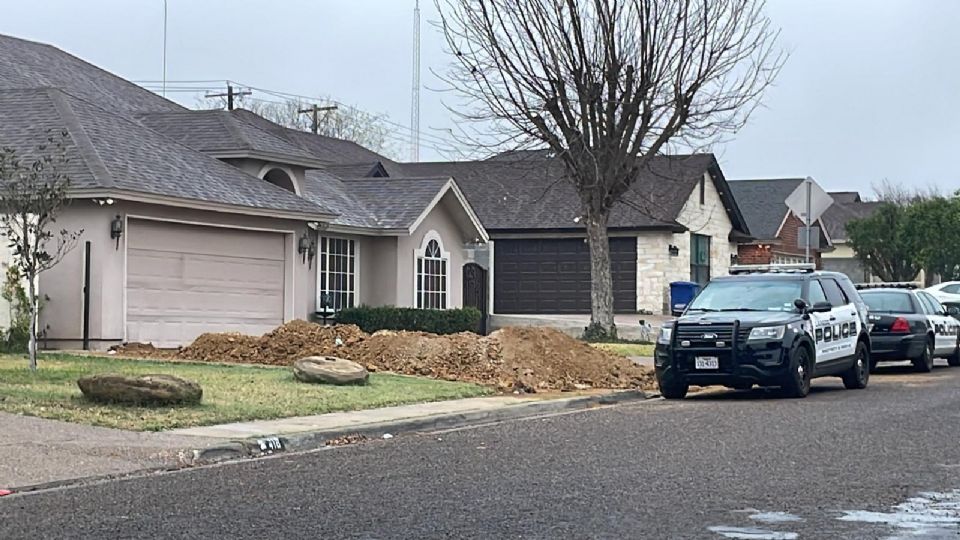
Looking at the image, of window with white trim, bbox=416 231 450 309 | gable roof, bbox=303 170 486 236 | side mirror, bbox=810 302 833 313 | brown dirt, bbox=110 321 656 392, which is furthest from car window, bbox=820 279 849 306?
window with white trim, bbox=416 231 450 309

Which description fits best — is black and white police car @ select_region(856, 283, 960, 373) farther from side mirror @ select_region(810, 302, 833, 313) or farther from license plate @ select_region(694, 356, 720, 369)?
license plate @ select_region(694, 356, 720, 369)

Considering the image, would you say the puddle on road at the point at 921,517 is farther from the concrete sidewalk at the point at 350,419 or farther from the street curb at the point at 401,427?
the concrete sidewalk at the point at 350,419

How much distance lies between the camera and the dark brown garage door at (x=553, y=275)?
4175 centimetres

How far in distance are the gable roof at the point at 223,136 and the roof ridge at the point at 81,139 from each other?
3489 mm

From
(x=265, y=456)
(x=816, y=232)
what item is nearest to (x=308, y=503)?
(x=265, y=456)

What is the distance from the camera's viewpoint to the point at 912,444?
1230 cm

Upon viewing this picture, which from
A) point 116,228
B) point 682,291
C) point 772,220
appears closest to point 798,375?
point 116,228

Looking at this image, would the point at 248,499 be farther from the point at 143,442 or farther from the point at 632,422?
the point at 632,422

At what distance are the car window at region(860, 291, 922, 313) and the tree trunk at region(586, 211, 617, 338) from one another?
25.5ft

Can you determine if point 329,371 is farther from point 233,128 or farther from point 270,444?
point 233,128

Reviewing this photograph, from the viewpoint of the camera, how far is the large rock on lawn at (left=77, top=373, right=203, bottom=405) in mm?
13867

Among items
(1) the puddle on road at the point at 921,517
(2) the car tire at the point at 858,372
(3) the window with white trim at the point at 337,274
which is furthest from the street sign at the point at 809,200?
(1) the puddle on road at the point at 921,517

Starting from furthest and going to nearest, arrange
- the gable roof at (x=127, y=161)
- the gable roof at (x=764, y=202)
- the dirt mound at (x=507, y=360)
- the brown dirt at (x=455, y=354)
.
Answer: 1. the gable roof at (x=764, y=202)
2. the gable roof at (x=127, y=161)
3. the brown dirt at (x=455, y=354)
4. the dirt mound at (x=507, y=360)

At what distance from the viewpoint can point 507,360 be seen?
1994 centimetres
